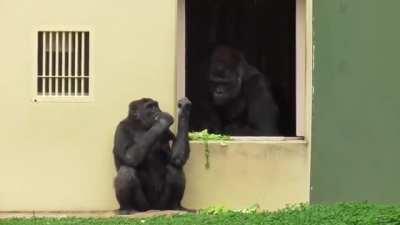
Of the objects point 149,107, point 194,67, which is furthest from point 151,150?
point 194,67

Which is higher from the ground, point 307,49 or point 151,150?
point 307,49

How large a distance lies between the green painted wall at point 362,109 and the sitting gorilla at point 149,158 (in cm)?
148

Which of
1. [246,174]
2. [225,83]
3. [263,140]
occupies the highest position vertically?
[225,83]

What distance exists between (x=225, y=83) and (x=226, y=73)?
0.38ft

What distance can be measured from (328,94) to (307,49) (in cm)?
56

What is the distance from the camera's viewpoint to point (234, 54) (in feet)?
32.7

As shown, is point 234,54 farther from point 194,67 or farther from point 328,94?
point 328,94

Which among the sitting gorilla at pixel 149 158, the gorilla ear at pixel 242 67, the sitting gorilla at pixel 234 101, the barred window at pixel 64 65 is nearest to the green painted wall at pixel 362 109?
the sitting gorilla at pixel 234 101

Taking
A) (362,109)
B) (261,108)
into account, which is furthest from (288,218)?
(261,108)

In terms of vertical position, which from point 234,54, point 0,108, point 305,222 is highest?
point 234,54

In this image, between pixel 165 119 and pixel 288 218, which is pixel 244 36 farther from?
pixel 288 218

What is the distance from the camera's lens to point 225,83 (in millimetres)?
9945

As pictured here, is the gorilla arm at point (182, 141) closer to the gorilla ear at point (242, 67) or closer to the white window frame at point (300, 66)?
the white window frame at point (300, 66)

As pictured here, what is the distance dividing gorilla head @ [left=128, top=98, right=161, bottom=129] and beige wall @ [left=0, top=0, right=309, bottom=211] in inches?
13.6
